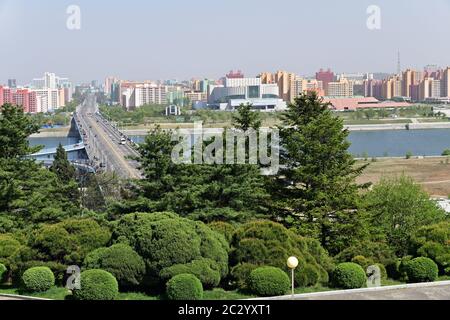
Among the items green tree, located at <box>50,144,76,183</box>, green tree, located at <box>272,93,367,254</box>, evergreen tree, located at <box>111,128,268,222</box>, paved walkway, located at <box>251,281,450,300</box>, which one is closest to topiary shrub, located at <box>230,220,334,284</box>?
paved walkway, located at <box>251,281,450,300</box>

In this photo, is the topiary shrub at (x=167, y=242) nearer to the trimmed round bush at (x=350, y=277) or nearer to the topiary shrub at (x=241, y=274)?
the topiary shrub at (x=241, y=274)

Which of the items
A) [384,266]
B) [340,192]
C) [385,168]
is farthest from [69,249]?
[385,168]

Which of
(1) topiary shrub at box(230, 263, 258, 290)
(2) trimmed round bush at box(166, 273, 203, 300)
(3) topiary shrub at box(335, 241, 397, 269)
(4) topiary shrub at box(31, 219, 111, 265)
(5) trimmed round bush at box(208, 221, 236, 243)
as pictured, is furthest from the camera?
(3) topiary shrub at box(335, 241, 397, 269)

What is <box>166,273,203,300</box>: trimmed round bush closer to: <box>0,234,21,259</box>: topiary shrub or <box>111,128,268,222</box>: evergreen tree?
<box>0,234,21,259</box>: topiary shrub

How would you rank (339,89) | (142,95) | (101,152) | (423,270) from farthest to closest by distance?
1. (142,95)
2. (339,89)
3. (101,152)
4. (423,270)

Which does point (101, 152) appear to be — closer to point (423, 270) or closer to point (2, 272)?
point (2, 272)
